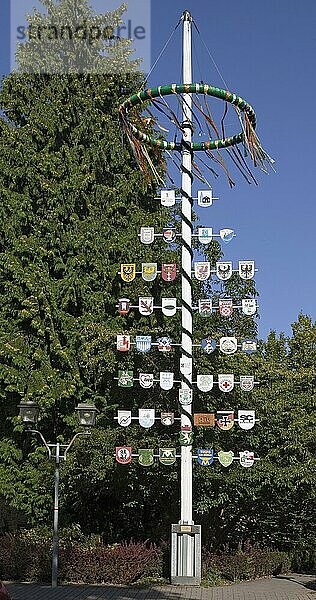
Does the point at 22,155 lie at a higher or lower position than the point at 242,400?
higher

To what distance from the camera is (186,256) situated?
19359 millimetres

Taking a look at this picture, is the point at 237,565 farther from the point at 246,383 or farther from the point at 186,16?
the point at 186,16

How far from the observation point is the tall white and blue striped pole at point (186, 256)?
18.0m

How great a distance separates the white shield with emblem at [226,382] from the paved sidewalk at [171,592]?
4139 mm

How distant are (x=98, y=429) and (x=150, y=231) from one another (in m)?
4.97

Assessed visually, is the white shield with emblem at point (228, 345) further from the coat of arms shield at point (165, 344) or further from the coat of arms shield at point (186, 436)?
the coat of arms shield at point (186, 436)

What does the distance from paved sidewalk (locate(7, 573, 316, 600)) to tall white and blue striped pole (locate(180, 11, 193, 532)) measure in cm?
173

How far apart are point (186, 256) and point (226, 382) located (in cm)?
311

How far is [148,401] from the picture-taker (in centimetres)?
1998

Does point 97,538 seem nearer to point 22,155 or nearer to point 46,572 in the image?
point 46,572

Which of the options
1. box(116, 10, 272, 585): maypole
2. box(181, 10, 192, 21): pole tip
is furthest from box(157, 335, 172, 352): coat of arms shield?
box(181, 10, 192, 21): pole tip

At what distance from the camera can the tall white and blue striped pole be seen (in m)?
18.0

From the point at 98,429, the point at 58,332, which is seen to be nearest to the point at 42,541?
the point at 98,429

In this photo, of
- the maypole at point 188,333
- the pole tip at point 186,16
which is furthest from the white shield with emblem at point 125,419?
the pole tip at point 186,16
